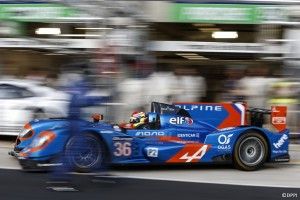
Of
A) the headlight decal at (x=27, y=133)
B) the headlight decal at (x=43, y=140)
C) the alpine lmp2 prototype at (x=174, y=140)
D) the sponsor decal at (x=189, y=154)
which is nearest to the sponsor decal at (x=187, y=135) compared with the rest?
the alpine lmp2 prototype at (x=174, y=140)

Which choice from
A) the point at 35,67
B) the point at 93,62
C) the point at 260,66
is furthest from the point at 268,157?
the point at 35,67

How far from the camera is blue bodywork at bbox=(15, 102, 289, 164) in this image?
888 cm

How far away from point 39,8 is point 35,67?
1.54 m

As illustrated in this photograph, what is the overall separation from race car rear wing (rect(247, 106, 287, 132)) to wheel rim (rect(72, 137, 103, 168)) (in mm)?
2622

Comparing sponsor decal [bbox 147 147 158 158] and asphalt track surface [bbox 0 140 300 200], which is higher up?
sponsor decal [bbox 147 147 158 158]

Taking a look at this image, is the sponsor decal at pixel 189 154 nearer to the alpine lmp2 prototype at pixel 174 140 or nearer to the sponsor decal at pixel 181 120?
the alpine lmp2 prototype at pixel 174 140

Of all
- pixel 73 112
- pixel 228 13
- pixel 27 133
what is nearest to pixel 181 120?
pixel 73 112

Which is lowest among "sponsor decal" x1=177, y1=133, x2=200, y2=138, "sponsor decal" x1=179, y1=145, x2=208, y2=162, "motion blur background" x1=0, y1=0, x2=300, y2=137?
"sponsor decal" x1=179, y1=145, x2=208, y2=162

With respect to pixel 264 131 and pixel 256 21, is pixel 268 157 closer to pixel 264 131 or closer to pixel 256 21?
pixel 264 131

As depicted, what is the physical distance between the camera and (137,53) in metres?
14.4

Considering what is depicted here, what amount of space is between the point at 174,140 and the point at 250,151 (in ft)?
3.98

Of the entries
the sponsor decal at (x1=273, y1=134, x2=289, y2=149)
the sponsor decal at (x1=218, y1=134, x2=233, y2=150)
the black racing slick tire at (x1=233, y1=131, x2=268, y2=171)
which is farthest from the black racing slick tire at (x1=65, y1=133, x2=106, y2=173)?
the sponsor decal at (x1=273, y1=134, x2=289, y2=149)

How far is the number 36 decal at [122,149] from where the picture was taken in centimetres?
Result: 899

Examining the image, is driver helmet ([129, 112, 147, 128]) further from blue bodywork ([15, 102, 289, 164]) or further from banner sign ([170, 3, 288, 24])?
banner sign ([170, 3, 288, 24])
